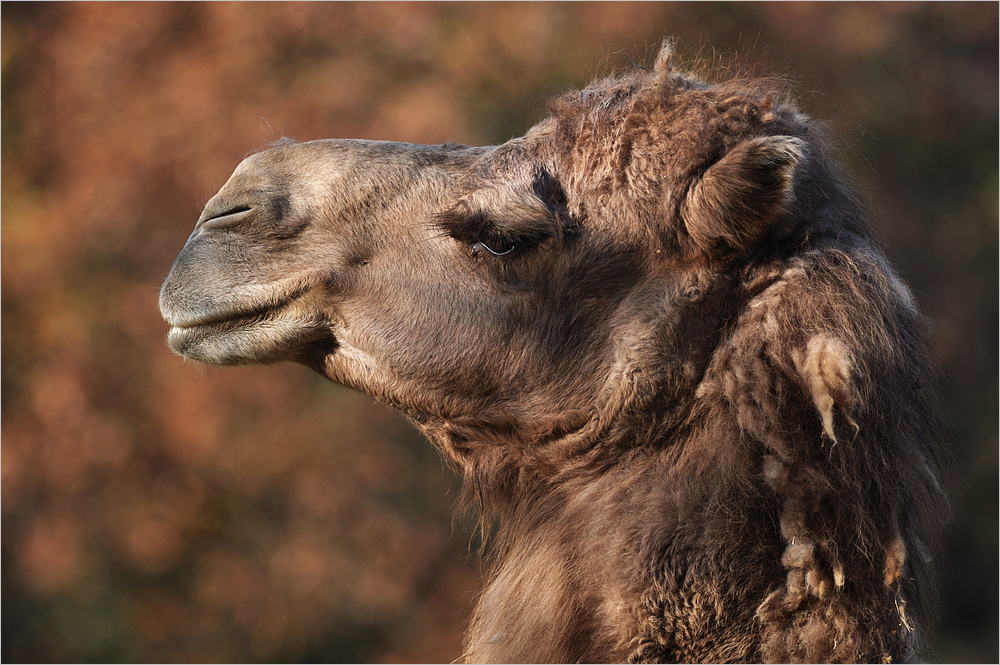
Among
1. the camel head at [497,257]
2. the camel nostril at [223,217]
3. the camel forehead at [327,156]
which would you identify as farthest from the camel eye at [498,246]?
the camel nostril at [223,217]

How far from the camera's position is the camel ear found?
1.77m

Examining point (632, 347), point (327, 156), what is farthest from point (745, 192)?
point (327, 156)

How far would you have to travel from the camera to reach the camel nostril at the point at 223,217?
2.11 meters

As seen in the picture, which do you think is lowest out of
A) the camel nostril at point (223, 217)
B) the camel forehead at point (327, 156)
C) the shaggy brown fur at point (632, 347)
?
the shaggy brown fur at point (632, 347)

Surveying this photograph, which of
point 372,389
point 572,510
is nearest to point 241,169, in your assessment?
point 372,389

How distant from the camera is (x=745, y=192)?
178cm

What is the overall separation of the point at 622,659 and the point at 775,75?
4.66 feet

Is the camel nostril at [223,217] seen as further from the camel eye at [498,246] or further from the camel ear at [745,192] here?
the camel ear at [745,192]

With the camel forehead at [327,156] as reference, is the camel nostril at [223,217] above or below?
below

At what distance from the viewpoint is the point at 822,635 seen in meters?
1.70

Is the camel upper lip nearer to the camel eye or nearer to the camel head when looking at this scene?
the camel head

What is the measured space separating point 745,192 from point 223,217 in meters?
1.15

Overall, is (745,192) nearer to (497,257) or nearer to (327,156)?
(497,257)

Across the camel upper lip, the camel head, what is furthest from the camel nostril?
the camel upper lip
